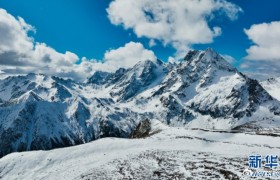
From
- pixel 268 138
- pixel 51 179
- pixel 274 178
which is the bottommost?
pixel 51 179

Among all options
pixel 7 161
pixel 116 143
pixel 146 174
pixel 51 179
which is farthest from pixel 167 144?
pixel 7 161

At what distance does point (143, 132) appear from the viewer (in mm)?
107375

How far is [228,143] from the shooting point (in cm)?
6300

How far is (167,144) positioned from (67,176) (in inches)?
924

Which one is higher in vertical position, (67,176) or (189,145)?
(189,145)

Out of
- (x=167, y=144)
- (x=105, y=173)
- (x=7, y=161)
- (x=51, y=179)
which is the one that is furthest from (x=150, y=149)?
(x=7, y=161)

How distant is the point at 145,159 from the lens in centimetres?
5222

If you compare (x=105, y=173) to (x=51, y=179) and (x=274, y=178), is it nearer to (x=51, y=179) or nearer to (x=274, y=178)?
(x=51, y=179)

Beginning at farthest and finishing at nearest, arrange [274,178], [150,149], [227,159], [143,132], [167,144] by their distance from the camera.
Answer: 1. [143,132]
2. [167,144]
3. [150,149]
4. [227,159]
5. [274,178]

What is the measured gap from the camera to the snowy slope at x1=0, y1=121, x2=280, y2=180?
44500mm

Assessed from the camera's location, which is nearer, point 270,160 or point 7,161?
point 270,160

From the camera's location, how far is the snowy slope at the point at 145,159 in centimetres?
4450

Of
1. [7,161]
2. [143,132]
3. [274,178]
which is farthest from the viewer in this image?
[143,132]

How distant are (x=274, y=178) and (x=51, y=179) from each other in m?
30.2
